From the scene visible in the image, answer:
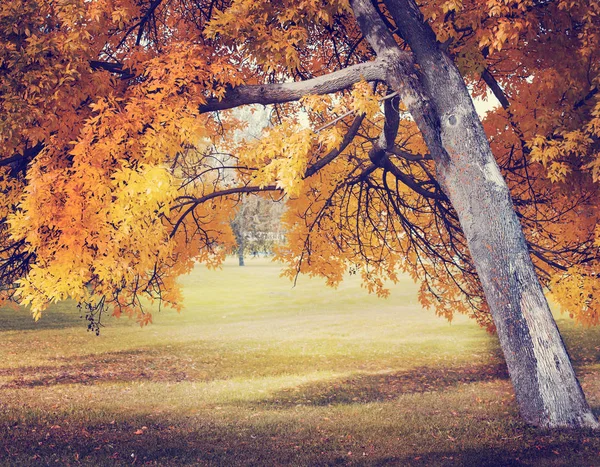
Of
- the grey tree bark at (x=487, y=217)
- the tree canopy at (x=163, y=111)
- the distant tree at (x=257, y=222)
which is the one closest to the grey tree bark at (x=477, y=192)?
the grey tree bark at (x=487, y=217)

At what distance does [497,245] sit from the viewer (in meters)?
8.70

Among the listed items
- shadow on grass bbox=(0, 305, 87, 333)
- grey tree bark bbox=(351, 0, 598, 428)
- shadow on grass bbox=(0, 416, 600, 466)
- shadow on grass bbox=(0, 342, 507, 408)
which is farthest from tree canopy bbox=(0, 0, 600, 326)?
shadow on grass bbox=(0, 305, 87, 333)

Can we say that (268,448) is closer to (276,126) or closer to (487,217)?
(487,217)

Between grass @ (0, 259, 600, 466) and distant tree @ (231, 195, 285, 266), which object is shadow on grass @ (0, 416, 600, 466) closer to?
grass @ (0, 259, 600, 466)

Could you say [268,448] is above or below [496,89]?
below

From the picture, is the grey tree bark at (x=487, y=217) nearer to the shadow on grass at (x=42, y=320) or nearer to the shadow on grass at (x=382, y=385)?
the shadow on grass at (x=382, y=385)

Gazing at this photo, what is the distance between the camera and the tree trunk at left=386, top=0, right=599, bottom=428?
8.37 m

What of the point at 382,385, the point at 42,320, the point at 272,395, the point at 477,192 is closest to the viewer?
the point at 477,192

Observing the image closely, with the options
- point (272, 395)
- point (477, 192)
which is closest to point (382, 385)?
point (272, 395)

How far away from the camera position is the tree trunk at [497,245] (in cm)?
837

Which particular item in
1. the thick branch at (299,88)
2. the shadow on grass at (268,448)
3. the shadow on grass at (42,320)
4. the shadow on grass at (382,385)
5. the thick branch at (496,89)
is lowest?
the shadow on grass at (382,385)

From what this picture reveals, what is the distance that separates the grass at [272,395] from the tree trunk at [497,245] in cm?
59

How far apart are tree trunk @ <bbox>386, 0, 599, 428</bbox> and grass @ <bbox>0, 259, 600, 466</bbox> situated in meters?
0.59

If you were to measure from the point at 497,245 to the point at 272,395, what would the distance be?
6896 millimetres
